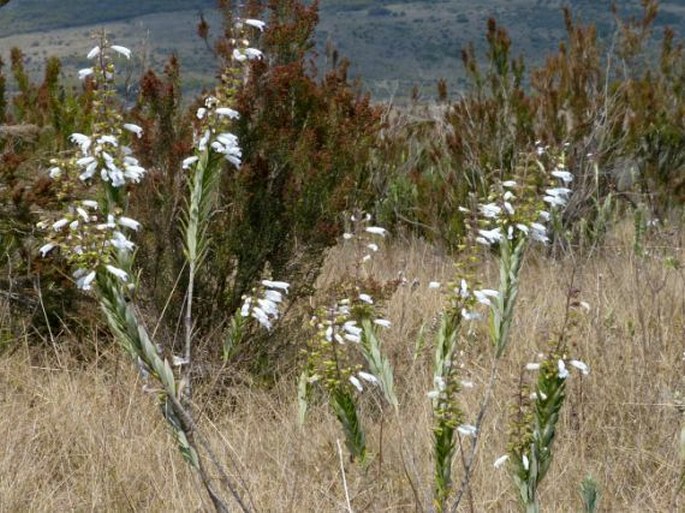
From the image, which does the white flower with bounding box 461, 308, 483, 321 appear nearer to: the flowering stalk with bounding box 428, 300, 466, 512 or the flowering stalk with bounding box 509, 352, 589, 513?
the flowering stalk with bounding box 428, 300, 466, 512

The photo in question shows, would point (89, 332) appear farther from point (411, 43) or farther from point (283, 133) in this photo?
point (411, 43)

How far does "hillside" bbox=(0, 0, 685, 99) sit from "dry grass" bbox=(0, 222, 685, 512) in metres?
53.1

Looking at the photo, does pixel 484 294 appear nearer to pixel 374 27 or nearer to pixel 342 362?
pixel 342 362

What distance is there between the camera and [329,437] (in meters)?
3.52

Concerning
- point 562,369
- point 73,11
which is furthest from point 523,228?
point 73,11

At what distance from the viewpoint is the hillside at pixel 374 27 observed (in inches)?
2876

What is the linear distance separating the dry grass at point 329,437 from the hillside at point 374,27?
53.1 metres

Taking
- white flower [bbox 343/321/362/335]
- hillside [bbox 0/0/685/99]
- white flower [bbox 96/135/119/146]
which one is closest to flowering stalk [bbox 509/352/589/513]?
white flower [bbox 343/321/362/335]

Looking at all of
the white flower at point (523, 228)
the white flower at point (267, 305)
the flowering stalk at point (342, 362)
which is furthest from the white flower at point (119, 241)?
the white flower at point (523, 228)

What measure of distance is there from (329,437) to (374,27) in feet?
283

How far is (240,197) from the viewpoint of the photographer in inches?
176

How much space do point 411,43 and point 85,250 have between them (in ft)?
275

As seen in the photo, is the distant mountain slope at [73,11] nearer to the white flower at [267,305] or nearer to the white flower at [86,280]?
the white flower at [267,305]

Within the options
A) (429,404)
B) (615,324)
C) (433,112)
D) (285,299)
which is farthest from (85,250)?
(433,112)
